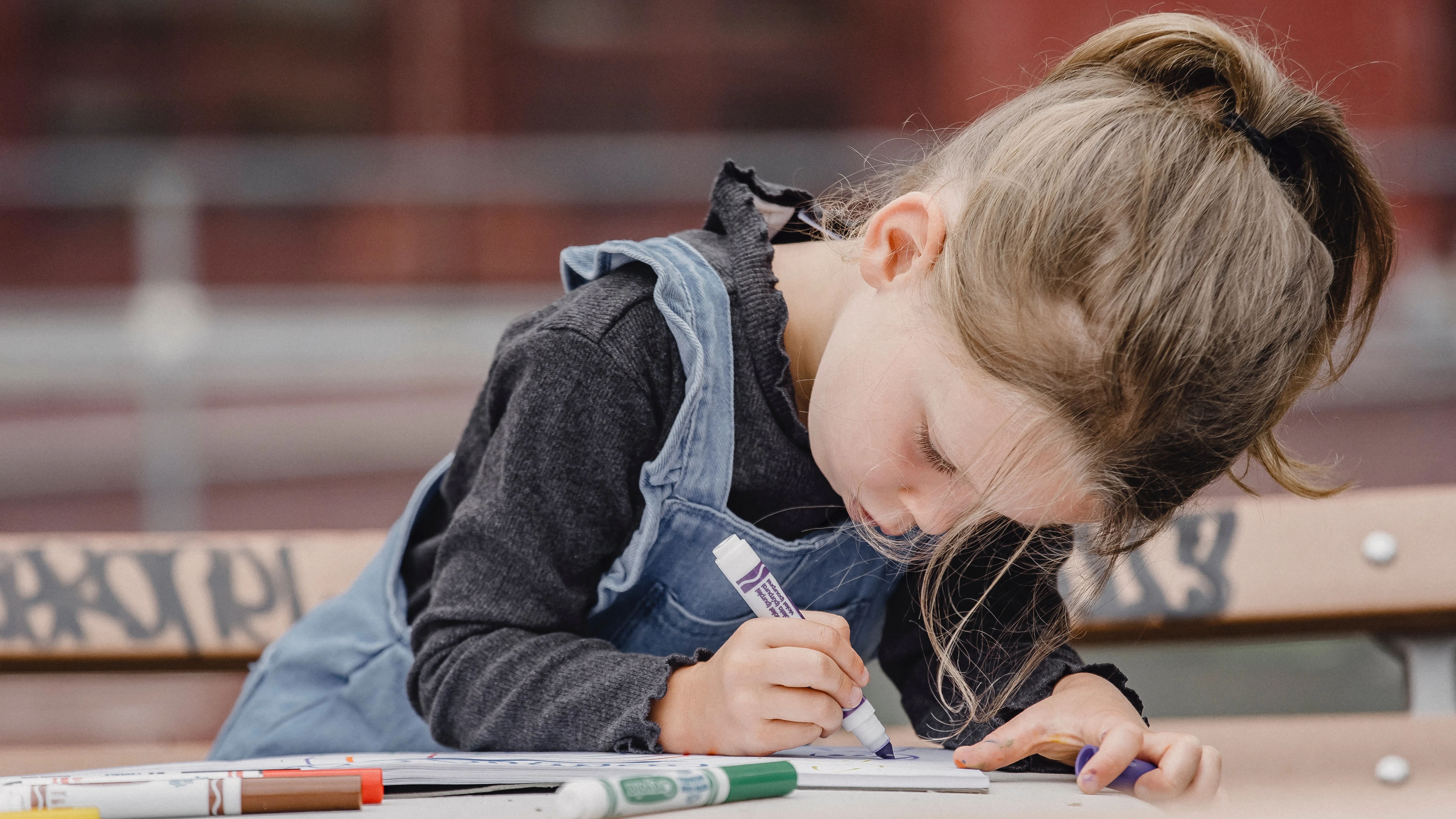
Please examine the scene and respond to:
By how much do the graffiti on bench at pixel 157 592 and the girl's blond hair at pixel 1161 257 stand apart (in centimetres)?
50

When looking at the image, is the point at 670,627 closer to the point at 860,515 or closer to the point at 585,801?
the point at 860,515

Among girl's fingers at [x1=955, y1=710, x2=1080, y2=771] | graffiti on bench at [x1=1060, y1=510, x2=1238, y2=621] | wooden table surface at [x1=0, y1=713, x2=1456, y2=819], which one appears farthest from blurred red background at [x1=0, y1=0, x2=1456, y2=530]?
girl's fingers at [x1=955, y1=710, x2=1080, y2=771]

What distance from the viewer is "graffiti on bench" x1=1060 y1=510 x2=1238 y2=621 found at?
87cm

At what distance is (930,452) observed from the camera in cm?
57

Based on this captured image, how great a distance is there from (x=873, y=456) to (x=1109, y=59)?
228 millimetres

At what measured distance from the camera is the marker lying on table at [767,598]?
0.57 metres

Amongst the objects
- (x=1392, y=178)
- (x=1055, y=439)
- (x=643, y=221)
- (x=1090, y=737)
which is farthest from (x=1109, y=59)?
(x=643, y=221)

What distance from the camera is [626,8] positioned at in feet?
11.8

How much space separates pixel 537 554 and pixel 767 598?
12cm

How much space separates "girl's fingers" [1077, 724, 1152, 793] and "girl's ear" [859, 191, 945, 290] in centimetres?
22

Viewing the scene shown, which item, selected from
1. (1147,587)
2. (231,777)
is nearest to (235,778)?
(231,777)

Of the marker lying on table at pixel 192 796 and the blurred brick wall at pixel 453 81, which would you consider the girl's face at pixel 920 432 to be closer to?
the marker lying on table at pixel 192 796

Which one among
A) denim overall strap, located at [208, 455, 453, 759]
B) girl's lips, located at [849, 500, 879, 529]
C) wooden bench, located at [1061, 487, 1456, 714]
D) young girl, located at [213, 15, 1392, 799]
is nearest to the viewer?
young girl, located at [213, 15, 1392, 799]

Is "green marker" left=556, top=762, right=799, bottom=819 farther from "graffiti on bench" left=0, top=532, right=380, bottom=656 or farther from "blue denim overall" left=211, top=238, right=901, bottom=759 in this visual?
"graffiti on bench" left=0, top=532, right=380, bottom=656
